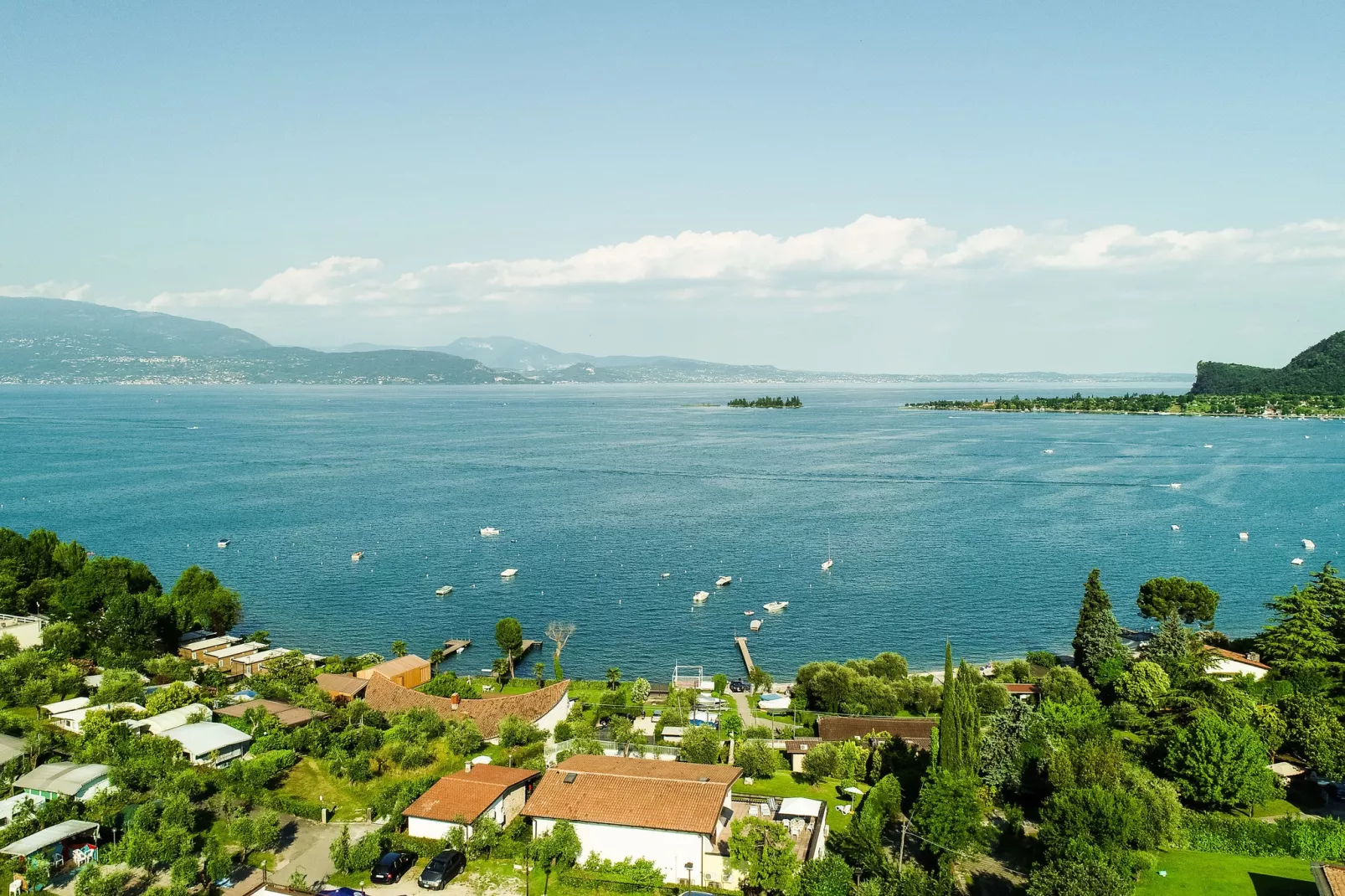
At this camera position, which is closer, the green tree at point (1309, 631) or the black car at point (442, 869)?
the black car at point (442, 869)

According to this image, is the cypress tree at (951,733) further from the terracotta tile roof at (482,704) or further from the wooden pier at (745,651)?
the wooden pier at (745,651)

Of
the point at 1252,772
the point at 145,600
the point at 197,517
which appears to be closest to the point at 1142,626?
the point at 1252,772

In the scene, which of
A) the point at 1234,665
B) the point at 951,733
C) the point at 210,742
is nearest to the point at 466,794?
the point at 210,742

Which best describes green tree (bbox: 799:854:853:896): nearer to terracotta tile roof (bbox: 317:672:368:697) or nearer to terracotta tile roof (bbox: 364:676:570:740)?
terracotta tile roof (bbox: 364:676:570:740)

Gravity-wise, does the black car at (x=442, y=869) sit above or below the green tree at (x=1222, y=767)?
below

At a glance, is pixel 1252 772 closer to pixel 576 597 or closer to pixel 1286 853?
pixel 1286 853

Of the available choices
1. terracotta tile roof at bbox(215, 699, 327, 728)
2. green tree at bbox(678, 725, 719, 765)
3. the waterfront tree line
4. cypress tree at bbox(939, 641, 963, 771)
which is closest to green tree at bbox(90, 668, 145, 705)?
terracotta tile roof at bbox(215, 699, 327, 728)

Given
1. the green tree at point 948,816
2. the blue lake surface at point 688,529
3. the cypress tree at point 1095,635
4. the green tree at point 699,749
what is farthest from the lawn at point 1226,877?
the blue lake surface at point 688,529
